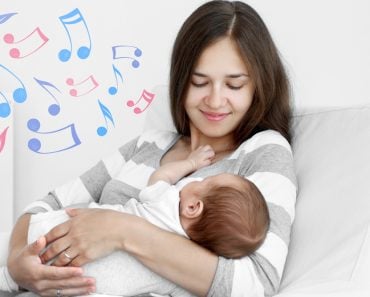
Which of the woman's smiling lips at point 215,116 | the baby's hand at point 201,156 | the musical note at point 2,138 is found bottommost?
the musical note at point 2,138

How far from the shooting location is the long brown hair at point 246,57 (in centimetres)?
165

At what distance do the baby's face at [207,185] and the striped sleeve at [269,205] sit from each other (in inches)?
4.1

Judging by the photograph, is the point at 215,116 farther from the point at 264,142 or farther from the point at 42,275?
the point at 42,275

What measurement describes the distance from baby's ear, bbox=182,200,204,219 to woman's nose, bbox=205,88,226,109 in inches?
14.0

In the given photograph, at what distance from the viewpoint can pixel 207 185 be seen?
4.51 ft

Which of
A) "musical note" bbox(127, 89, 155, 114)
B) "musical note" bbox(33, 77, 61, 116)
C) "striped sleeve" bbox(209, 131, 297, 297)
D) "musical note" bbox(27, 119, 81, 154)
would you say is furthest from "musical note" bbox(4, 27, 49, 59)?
"striped sleeve" bbox(209, 131, 297, 297)

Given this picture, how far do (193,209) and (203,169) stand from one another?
0.29 meters

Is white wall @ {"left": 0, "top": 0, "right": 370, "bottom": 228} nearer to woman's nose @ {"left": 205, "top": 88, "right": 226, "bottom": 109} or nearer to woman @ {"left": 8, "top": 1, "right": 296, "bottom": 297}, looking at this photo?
woman @ {"left": 8, "top": 1, "right": 296, "bottom": 297}

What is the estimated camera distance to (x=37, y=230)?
1.50m

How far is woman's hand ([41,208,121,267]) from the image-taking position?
A: 1.30 m

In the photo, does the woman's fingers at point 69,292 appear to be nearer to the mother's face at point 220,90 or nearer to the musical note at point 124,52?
the mother's face at point 220,90

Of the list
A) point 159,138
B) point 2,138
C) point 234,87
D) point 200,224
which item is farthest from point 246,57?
point 2,138

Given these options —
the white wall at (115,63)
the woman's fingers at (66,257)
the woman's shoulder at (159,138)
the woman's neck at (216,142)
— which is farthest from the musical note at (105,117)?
the woman's fingers at (66,257)

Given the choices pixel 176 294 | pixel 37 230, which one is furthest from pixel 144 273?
pixel 37 230
